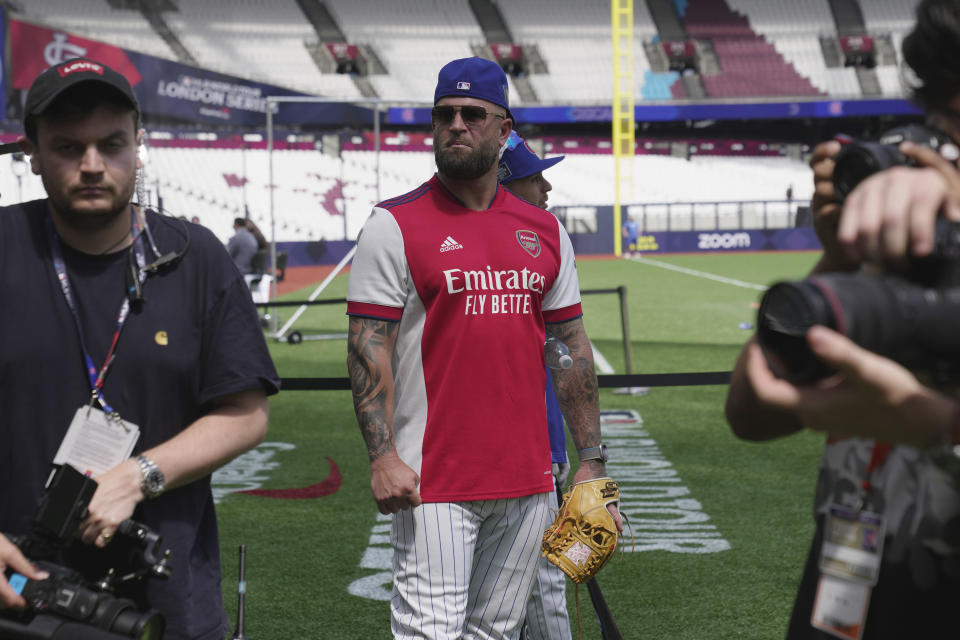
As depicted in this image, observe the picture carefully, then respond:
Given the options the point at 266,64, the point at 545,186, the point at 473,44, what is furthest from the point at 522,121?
the point at 545,186

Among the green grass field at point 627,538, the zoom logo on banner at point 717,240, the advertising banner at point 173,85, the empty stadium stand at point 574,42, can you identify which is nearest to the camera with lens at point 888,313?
the green grass field at point 627,538

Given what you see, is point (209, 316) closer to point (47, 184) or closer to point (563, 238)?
point (47, 184)

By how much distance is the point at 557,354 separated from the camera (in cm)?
335

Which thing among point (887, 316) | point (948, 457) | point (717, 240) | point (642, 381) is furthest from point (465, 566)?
point (717, 240)

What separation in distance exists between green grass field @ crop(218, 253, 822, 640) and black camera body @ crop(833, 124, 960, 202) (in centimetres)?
283

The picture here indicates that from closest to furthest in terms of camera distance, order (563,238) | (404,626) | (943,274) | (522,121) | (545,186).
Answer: (943,274) < (404,626) < (563,238) < (545,186) < (522,121)

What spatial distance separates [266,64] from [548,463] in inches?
1573

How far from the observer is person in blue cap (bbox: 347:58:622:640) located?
292 centimetres

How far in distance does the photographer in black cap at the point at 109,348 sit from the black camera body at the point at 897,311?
1.28 meters

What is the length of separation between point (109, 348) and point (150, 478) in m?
0.26

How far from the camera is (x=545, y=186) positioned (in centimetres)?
404

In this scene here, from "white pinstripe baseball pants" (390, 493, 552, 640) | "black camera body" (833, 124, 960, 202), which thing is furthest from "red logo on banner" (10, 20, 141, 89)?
"black camera body" (833, 124, 960, 202)

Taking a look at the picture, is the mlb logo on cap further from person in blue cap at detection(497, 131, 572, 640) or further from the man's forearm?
the man's forearm

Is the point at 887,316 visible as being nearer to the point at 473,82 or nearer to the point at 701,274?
the point at 473,82
